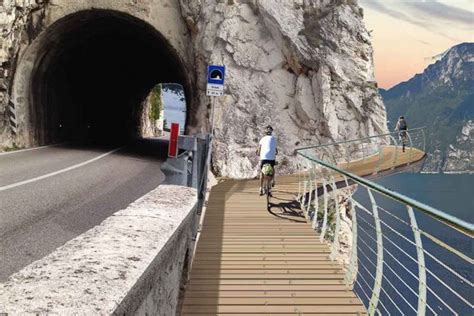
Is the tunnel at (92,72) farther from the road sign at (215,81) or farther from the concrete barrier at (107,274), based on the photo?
the concrete barrier at (107,274)

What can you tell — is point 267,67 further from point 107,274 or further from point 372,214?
point 107,274

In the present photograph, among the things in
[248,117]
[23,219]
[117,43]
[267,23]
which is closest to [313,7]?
[267,23]

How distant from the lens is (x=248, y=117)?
18859 millimetres

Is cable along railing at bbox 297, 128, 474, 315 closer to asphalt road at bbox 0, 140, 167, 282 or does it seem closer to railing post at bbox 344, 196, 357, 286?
railing post at bbox 344, 196, 357, 286

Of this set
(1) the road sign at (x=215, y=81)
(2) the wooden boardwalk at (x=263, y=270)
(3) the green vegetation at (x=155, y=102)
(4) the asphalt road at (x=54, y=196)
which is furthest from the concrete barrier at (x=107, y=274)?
(3) the green vegetation at (x=155, y=102)

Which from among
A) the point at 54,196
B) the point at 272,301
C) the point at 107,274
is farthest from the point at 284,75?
the point at 107,274

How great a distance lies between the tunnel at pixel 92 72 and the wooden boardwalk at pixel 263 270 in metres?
13.5

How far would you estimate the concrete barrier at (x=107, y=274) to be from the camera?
1.70 m

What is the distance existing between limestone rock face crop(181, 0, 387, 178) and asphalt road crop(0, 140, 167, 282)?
4.16 meters

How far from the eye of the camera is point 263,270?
658 centimetres

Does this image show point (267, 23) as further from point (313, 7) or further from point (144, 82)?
point (144, 82)

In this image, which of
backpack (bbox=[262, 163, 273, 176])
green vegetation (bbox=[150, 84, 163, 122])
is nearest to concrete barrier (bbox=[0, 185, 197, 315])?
backpack (bbox=[262, 163, 273, 176])

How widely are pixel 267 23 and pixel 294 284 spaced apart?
50.5ft

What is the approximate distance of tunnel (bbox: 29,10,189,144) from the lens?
835 inches
